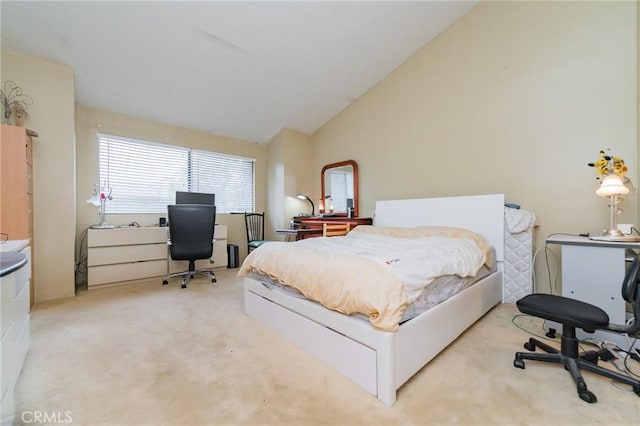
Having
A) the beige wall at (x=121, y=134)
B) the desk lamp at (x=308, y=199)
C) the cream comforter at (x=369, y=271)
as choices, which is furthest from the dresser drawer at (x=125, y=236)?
the desk lamp at (x=308, y=199)

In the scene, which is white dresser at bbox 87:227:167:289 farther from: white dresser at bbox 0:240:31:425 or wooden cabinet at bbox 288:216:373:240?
white dresser at bbox 0:240:31:425

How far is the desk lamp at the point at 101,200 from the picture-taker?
3250mm

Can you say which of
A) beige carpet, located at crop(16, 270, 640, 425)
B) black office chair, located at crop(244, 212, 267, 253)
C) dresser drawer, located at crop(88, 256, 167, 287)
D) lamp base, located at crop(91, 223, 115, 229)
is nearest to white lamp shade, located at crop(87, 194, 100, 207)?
lamp base, located at crop(91, 223, 115, 229)

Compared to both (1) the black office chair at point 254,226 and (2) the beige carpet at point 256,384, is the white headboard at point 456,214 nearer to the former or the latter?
(2) the beige carpet at point 256,384

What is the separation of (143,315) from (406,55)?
4348mm

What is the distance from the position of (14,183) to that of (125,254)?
1357 millimetres

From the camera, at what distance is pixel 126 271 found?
341 centimetres

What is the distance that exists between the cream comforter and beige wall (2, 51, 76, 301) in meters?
2.21

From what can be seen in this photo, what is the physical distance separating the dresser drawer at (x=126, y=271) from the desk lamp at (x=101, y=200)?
53cm

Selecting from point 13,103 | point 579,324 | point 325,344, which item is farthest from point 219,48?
point 579,324

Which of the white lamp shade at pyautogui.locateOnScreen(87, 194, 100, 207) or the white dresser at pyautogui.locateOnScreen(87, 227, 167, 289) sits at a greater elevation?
the white lamp shade at pyautogui.locateOnScreen(87, 194, 100, 207)

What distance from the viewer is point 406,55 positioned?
3594mm

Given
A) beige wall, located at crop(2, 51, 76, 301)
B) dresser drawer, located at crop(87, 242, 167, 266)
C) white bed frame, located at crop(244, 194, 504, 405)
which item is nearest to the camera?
white bed frame, located at crop(244, 194, 504, 405)

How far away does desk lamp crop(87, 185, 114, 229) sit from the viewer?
3.25m
